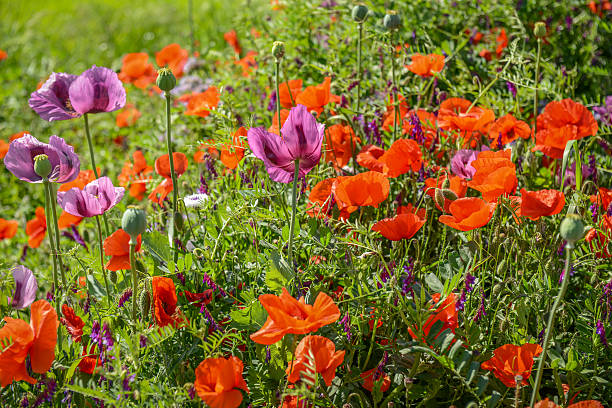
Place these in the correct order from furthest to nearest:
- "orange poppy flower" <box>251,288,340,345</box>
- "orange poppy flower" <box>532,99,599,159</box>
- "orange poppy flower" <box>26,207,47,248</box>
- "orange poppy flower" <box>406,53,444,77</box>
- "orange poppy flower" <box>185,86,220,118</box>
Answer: "orange poppy flower" <box>26,207,47,248</box>, "orange poppy flower" <box>185,86,220,118</box>, "orange poppy flower" <box>406,53,444,77</box>, "orange poppy flower" <box>532,99,599,159</box>, "orange poppy flower" <box>251,288,340,345</box>

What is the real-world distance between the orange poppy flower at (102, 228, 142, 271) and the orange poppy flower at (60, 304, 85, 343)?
0.46ft

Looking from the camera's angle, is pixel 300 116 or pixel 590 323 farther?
pixel 590 323

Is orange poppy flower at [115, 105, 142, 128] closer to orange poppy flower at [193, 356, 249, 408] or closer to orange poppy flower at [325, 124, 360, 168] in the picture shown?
orange poppy flower at [325, 124, 360, 168]

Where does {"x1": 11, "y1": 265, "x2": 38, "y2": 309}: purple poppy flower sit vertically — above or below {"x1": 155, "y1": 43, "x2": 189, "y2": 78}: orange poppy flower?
below

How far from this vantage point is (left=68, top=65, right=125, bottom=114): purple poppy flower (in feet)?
4.98

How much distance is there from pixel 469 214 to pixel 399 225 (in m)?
0.15

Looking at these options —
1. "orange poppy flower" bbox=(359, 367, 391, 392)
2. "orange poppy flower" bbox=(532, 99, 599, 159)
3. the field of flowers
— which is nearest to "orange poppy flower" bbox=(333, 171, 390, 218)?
the field of flowers

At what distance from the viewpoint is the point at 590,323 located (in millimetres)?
1537

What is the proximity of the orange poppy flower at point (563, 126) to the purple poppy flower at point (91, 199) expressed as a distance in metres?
1.16

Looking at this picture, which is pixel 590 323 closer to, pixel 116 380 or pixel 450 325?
pixel 450 325

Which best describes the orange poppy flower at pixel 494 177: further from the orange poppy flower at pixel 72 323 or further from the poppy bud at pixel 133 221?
the orange poppy flower at pixel 72 323

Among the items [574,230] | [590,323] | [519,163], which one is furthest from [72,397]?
[519,163]

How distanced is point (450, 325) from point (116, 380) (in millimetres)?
675

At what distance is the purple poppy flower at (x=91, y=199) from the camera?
1431 millimetres
